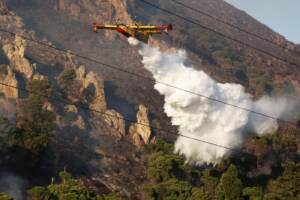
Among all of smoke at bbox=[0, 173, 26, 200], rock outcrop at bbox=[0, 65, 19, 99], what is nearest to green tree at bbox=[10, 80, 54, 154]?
rock outcrop at bbox=[0, 65, 19, 99]

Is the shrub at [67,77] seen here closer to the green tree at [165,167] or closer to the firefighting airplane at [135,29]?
the green tree at [165,167]

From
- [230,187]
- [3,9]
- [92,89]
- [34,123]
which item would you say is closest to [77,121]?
[92,89]

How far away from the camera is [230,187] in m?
103

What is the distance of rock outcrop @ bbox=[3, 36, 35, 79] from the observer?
14875 cm

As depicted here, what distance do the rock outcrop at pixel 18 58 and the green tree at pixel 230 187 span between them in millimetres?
69154

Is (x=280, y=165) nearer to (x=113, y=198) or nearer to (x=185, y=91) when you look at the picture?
(x=185, y=91)

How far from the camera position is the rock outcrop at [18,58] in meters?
149

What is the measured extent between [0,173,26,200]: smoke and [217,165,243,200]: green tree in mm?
38679

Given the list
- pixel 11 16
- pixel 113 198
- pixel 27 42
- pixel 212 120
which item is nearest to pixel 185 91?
pixel 212 120

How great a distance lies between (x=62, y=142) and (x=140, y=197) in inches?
1002

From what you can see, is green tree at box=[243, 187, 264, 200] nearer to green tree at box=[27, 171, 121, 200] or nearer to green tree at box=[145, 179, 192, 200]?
green tree at box=[145, 179, 192, 200]

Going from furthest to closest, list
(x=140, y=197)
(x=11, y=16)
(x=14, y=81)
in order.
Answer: (x=11, y=16) < (x=14, y=81) < (x=140, y=197)

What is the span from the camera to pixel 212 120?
409ft

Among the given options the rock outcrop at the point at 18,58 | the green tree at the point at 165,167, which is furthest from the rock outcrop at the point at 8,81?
the green tree at the point at 165,167
